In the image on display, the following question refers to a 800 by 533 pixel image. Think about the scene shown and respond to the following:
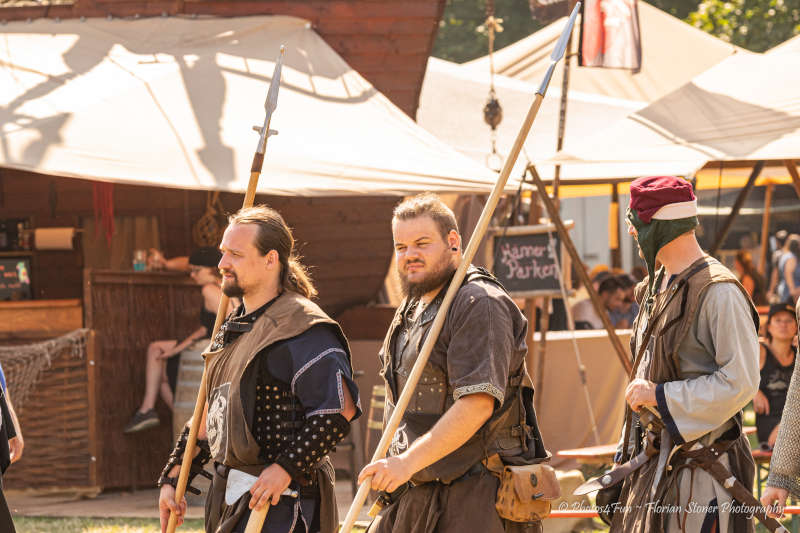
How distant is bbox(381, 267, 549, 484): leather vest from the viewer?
3664 mm

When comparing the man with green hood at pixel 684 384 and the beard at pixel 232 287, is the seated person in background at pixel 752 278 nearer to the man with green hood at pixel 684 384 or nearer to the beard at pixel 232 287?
the man with green hood at pixel 684 384

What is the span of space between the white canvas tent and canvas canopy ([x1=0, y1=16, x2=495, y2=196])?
241 inches

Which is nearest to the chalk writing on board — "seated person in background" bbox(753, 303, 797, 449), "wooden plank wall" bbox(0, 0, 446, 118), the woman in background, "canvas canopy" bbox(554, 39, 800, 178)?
"canvas canopy" bbox(554, 39, 800, 178)

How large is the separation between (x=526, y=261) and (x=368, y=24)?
9.24 ft

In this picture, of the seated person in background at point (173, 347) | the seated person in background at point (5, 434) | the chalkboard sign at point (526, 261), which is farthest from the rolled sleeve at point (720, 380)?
the seated person in background at point (173, 347)

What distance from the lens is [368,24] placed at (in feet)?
31.9

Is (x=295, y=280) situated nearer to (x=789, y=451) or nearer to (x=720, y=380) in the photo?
(x=720, y=380)

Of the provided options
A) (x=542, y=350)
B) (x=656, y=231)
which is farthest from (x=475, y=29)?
(x=656, y=231)

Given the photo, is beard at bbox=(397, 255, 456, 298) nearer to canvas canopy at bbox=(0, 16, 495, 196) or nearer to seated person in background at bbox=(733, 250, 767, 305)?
canvas canopy at bbox=(0, 16, 495, 196)

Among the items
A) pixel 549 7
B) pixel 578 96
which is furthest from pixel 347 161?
pixel 578 96

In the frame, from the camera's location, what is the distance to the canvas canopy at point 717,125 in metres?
6.53

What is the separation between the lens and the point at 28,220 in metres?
10.6

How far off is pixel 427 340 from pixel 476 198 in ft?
23.6

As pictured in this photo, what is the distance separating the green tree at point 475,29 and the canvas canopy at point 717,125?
1765 cm
